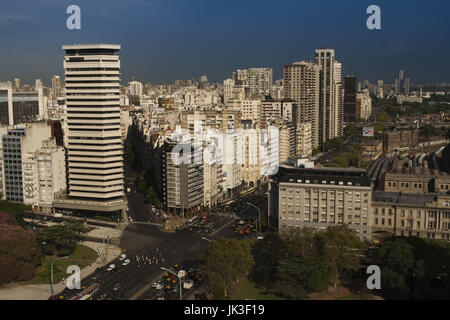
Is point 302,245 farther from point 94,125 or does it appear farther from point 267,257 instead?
point 94,125

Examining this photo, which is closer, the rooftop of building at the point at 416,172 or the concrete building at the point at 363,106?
the rooftop of building at the point at 416,172

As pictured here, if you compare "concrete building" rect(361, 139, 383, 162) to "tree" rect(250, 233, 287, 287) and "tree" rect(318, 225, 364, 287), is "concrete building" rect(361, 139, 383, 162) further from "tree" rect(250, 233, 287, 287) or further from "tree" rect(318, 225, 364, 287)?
"tree" rect(250, 233, 287, 287)

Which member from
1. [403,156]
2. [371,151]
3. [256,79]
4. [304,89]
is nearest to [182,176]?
[371,151]

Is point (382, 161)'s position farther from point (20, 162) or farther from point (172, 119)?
point (20, 162)

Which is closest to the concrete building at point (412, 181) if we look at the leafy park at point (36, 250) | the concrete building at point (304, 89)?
the leafy park at point (36, 250)

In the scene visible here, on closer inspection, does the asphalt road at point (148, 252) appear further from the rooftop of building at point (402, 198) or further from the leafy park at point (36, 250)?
the rooftop of building at point (402, 198)
